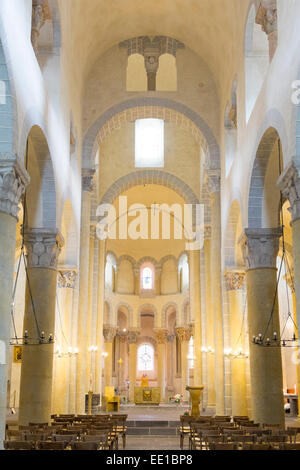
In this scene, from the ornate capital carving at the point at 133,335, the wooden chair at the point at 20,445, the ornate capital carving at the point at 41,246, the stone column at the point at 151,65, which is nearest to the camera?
the wooden chair at the point at 20,445

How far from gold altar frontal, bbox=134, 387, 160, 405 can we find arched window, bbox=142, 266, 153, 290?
898cm

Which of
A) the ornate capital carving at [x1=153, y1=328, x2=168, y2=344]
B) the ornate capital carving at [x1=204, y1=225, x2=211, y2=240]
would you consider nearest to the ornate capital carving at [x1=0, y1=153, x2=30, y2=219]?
the ornate capital carving at [x1=204, y1=225, x2=211, y2=240]

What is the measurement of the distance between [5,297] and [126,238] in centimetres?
3002

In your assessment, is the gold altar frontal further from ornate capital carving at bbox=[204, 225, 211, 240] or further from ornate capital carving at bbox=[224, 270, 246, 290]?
ornate capital carving at bbox=[224, 270, 246, 290]

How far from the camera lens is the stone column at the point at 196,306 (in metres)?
29.1

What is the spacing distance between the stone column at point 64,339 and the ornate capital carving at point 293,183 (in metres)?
12.0

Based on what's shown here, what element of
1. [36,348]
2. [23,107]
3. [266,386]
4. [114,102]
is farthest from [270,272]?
[114,102]

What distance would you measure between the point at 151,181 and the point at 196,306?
6921mm

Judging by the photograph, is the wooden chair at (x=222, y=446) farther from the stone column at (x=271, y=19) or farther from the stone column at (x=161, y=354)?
the stone column at (x=161, y=354)

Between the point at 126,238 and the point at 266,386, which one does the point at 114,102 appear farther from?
the point at 126,238

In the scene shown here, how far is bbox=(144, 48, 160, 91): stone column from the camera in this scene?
2448cm

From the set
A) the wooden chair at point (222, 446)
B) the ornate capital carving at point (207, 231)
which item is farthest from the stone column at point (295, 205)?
the ornate capital carving at point (207, 231)

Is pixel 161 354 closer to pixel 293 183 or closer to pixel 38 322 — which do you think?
pixel 38 322

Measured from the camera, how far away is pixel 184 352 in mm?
38625
